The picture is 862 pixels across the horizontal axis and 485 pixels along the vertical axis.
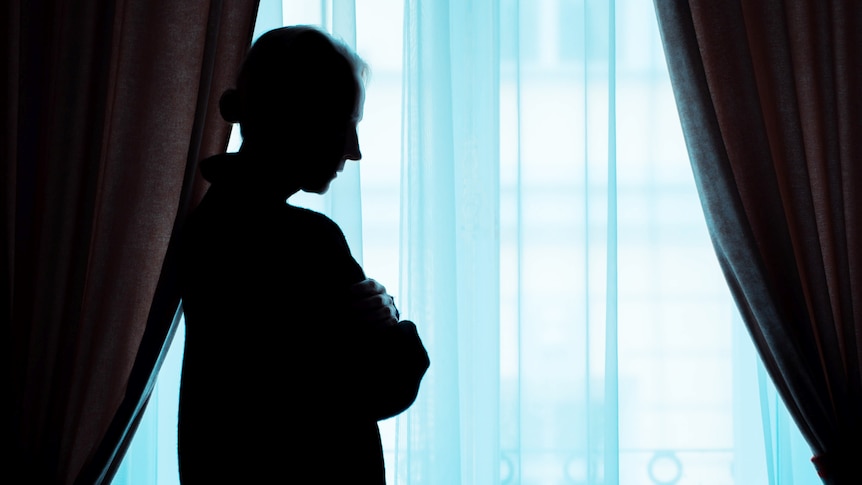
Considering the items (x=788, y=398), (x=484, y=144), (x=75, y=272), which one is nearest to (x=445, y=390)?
(x=484, y=144)

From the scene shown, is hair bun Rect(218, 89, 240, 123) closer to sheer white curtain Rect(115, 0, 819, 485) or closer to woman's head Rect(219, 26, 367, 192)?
woman's head Rect(219, 26, 367, 192)

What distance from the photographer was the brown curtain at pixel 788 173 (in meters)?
1.65

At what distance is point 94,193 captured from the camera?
165cm

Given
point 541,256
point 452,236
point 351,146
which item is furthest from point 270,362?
point 541,256

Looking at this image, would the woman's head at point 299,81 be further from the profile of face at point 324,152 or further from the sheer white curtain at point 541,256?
the sheer white curtain at point 541,256

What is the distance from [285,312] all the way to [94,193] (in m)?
1.08

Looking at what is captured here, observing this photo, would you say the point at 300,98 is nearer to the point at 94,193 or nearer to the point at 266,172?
the point at 266,172

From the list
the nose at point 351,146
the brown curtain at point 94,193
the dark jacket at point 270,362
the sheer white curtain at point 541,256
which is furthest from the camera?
the sheer white curtain at point 541,256

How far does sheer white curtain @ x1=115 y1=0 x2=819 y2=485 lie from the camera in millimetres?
1704

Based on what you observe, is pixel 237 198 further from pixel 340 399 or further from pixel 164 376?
pixel 164 376

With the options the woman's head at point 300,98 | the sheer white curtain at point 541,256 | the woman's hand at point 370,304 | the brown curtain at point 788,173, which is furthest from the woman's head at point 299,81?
the brown curtain at point 788,173

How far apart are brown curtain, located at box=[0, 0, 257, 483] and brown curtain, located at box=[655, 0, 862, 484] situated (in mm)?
1110

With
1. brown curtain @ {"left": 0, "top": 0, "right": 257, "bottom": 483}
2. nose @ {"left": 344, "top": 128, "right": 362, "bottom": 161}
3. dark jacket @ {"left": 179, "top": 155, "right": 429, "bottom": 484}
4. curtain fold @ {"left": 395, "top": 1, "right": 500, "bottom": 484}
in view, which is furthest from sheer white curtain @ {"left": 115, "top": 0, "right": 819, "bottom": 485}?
dark jacket @ {"left": 179, "top": 155, "right": 429, "bottom": 484}

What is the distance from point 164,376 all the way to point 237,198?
1.04 meters
